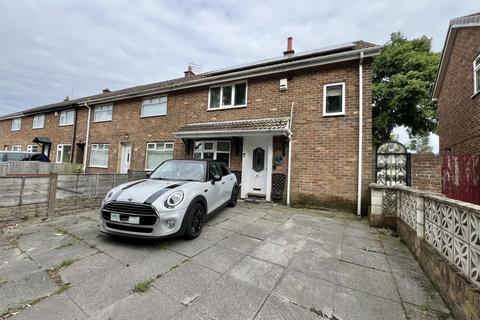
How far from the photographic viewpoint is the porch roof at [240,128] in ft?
21.5

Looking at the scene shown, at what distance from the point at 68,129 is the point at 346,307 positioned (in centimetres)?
1811

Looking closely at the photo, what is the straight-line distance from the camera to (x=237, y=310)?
2.03 meters

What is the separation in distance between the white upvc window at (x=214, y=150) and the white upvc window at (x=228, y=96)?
62.9 inches

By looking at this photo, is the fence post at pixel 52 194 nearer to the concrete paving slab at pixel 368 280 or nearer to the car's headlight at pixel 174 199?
the car's headlight at pixel 174 199

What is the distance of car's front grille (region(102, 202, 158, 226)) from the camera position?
3252 mm

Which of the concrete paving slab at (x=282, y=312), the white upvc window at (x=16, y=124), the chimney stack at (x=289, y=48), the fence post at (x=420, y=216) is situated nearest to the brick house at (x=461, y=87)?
the fence post at (x=420, y=216)

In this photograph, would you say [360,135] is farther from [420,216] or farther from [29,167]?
[29,167]

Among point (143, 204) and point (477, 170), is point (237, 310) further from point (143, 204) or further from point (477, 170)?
point (477, 170)

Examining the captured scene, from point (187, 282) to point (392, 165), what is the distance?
19.3ft

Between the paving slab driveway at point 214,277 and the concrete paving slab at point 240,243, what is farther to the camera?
the concrete paving slab at point 240,243

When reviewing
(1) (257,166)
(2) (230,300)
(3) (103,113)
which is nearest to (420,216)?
(2) (230,300)


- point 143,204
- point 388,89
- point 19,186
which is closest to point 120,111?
point 19,186

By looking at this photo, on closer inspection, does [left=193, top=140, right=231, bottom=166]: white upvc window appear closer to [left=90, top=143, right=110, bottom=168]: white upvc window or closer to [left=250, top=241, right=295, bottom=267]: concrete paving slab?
[left=250, top=241, right=295, bottom=267]: concrete paving slab

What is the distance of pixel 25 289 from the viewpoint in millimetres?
2293
